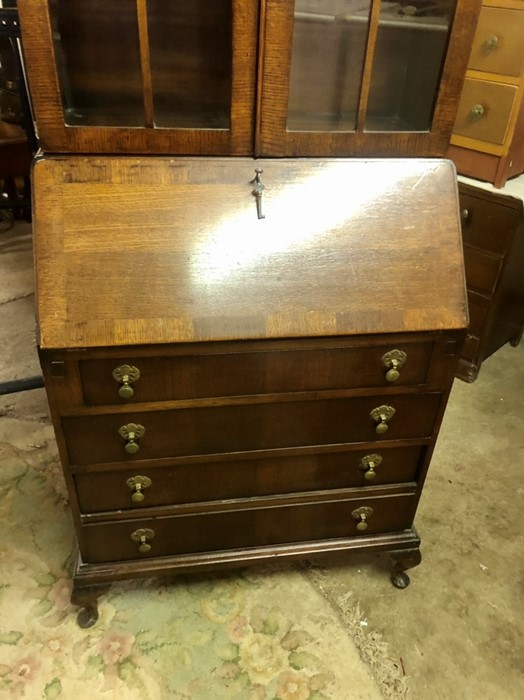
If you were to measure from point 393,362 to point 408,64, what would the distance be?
59 cm

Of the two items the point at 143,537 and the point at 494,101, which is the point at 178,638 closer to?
the point at 143,537

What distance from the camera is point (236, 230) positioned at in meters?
1.11

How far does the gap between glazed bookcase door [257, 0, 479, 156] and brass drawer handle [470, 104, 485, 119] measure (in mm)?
922

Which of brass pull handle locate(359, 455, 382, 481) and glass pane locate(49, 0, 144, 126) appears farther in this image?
brass pull handle locate(359, 455, 382, 481)

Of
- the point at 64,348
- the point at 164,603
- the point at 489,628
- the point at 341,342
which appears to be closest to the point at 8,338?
the point at 164,603

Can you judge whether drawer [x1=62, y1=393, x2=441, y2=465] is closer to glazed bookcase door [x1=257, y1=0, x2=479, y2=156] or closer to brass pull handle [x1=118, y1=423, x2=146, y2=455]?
brass pull handle [x1=118, y1=423, x2=146, y2=455]

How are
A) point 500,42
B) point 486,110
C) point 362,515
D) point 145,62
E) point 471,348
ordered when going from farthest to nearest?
point 471,348
point 486,110
point 500,42
point 362,515
point 145,62

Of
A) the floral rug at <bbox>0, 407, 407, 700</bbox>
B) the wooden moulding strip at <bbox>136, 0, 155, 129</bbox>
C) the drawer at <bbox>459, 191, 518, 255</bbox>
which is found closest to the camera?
the wooden moulding strip at <bbox>136, 0, 155, 129</bbox>

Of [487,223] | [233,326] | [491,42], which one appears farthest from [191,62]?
[487,223]

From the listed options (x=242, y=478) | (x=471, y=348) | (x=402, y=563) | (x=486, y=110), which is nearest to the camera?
(x=242, y=478)

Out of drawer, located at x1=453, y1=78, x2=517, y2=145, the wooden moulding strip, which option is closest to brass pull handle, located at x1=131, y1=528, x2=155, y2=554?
the wooden moulding strip

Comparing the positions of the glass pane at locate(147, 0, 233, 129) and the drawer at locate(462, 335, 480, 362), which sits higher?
the glass pane at locate(147, 0, 233, 129)

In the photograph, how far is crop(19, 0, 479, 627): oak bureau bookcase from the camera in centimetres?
104

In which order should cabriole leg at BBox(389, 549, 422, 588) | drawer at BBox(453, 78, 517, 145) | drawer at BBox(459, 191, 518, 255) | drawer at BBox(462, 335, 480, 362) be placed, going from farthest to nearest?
drawer at BBox(462, 335, 480, 362)
drawer at BBox(459, 191, 518, 255)
drawer at BBox(453, 78, 517, 145)
cabriole leg at BBox(389, 549, 422, 588)
